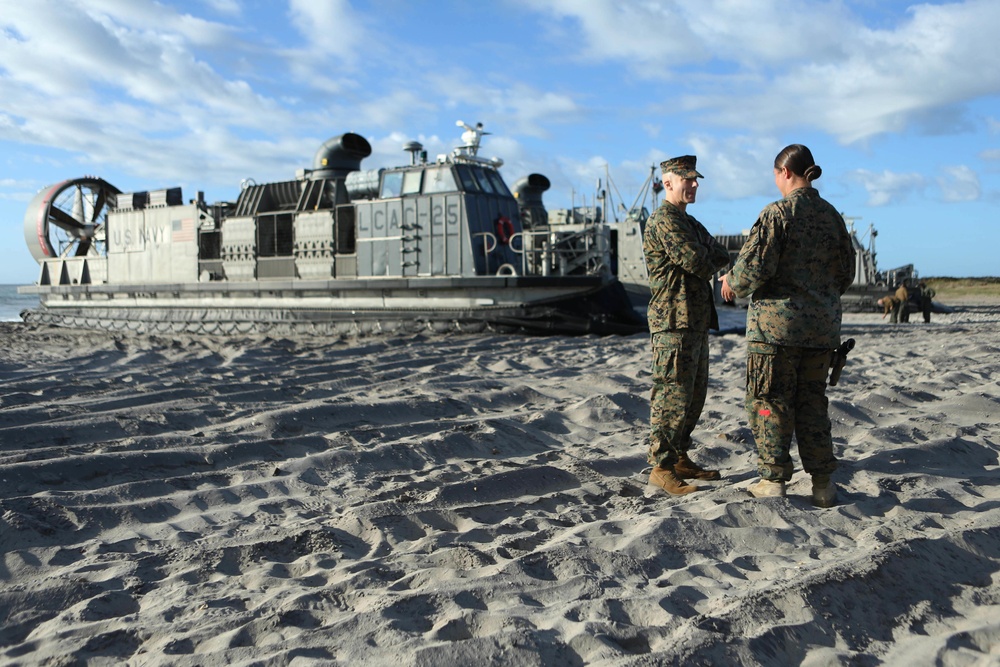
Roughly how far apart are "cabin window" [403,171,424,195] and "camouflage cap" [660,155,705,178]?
29.7ft

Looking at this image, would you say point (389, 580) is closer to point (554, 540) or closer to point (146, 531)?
point (554, 540)

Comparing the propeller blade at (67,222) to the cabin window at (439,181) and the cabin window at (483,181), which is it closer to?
the cabin window at (439,181)

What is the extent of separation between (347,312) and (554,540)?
31.9 ft

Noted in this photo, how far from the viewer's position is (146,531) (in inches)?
123

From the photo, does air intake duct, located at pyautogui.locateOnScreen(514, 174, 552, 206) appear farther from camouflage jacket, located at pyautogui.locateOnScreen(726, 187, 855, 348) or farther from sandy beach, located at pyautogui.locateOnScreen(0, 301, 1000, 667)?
camouflage jacket, located at pyautogui.locateOnScreen(726, 187, 855, 348)

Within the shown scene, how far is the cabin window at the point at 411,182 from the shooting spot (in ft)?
40.9

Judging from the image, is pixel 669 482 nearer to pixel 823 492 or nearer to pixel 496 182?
pixel 823 492

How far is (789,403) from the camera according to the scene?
331 cm

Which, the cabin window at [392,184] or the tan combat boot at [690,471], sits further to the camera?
the cabin window at [392,184]

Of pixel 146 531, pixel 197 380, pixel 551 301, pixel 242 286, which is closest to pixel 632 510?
pixel 146 531

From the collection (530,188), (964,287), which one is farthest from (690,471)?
(964,287)

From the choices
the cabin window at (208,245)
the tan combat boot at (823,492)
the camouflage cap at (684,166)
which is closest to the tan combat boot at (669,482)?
the tan combat boot at (823,492)

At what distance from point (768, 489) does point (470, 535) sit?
1.31 meters

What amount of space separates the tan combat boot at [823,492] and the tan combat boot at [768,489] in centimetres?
13
